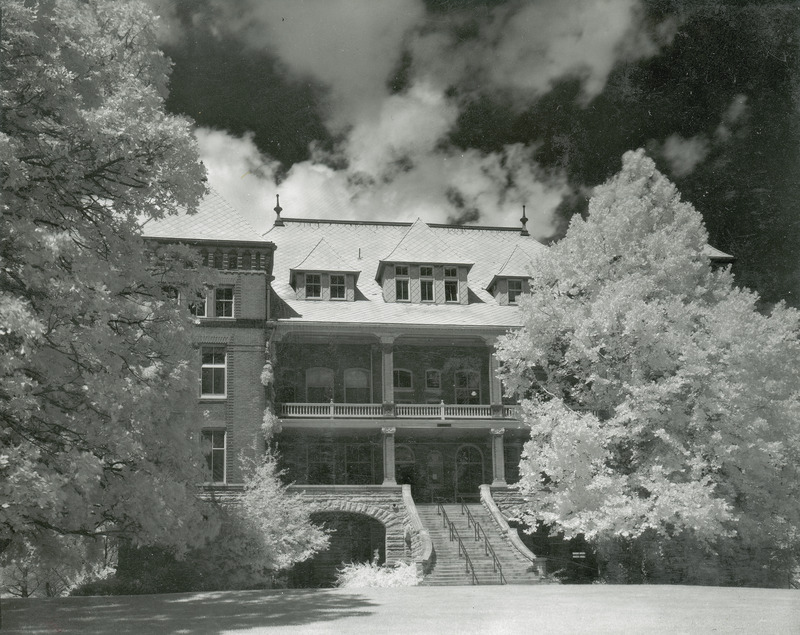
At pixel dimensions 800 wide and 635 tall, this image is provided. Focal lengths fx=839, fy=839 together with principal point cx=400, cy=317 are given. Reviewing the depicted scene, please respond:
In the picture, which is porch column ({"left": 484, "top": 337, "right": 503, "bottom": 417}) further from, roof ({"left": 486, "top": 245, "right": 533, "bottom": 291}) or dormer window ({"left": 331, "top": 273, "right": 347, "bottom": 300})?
dormer window ({"left": 331, "top": 273, "right": 347, "bottom": 300})

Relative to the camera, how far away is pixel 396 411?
32688 mm

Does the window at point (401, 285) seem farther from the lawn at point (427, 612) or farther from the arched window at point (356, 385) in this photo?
the lawn at point (427, 612)

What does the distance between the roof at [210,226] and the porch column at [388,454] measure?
8546 millimetres

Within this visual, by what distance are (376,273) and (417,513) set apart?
38.9ft

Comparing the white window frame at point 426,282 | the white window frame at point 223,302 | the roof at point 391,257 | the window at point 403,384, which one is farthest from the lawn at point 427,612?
the white window frame at point 426,282

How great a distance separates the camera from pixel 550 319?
23.1 meters

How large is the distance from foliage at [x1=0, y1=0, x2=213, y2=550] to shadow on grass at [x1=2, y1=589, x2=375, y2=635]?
1.40m

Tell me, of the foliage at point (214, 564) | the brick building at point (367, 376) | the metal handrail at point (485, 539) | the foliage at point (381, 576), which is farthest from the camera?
the brick building at point (367, 376)

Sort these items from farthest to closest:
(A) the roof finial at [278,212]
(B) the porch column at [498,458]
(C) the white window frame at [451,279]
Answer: (A) the roof finial at [278,212] → (C) the white window frame at [451,279] → (B) the porch column at [498,458]

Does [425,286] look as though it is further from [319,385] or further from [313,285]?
[319,385]

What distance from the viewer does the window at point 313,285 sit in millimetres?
34344

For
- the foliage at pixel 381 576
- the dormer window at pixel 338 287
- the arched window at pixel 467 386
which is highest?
the dormer window at pixel 338 287

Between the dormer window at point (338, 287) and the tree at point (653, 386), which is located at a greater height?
the dormer window at point (338, 287)

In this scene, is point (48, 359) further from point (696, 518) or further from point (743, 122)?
point (743, 122)
